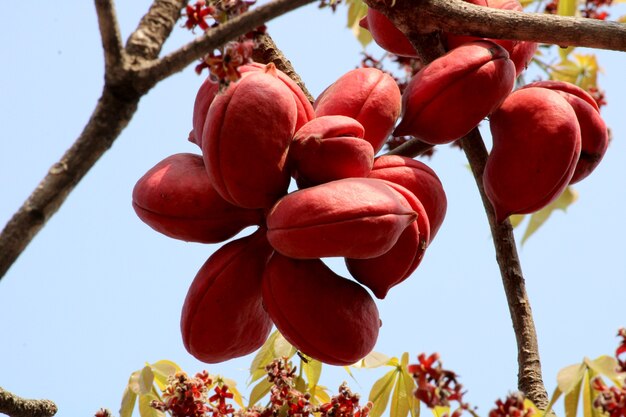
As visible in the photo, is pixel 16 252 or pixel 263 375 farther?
pixel 263 375

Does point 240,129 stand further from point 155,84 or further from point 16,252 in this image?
point 16,252

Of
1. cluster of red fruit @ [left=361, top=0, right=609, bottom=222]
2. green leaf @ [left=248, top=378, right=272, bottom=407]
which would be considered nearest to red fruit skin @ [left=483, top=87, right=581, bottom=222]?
cluster of red fruit @ [left=361, top=0, right=609, bottom=222]

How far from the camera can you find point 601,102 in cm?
346

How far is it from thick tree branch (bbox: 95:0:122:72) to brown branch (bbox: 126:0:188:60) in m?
0.02

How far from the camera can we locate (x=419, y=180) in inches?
69.9

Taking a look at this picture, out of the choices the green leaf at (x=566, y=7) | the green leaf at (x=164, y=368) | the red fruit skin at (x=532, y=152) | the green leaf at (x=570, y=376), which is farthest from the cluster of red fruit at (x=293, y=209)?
the green leaf at (x=566, y=7)

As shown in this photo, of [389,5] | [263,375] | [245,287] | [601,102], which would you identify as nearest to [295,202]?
[245,287]

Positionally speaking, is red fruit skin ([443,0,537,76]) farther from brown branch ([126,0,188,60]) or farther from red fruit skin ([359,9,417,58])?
brown branch ([126,0,188,60])

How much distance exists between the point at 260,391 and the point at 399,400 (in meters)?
0.36

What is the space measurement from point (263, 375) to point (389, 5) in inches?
40.2

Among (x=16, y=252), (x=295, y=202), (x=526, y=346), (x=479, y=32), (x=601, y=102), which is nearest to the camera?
(x=16, y=252)

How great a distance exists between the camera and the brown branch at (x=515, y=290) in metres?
2.06

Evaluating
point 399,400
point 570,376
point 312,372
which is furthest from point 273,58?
point 570,376

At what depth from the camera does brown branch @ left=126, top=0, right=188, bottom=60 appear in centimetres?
118
